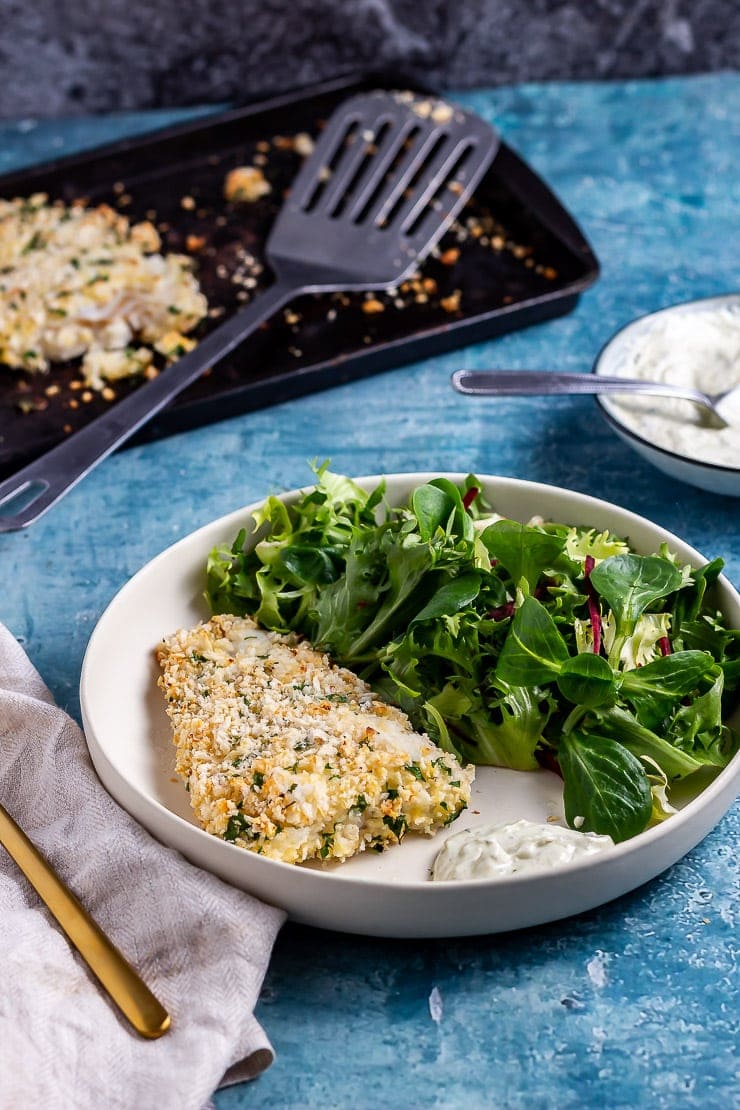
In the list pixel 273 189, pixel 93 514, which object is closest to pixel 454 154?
pixel 273 189

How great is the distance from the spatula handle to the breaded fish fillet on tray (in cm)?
42

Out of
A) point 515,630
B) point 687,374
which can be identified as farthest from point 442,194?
point 515,630

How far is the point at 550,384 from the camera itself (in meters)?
1.89

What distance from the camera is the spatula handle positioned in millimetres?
1793

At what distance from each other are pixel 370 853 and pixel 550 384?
2.76 ft

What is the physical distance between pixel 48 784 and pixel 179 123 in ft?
5.93

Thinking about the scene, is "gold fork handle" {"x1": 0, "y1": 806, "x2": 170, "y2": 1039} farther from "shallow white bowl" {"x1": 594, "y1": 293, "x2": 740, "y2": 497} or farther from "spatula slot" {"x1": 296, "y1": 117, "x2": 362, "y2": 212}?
"spatula slot" {"x1": 296, "y1": 117, "x2": 362, "y2": 212}

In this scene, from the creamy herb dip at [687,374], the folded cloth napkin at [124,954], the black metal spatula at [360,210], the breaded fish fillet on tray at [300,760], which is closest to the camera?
the folded cloth napkin at [124,954]

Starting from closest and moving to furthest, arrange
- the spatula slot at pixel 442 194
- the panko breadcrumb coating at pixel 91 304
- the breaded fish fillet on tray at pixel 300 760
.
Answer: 1. the breaded fish fillet on tray at pixel 300 760
2. the panko breadcrumb coating at pixel 91 304
3. the spatula slot at pixel 442 194

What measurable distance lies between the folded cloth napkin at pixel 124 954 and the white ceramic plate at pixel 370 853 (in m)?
0.04

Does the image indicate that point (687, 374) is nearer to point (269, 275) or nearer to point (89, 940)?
point (269, 275)

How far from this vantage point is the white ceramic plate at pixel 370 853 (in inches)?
48.3

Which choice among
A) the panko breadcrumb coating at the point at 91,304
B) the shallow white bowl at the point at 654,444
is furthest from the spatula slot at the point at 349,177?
the shallow white bowl at the point at 654,444

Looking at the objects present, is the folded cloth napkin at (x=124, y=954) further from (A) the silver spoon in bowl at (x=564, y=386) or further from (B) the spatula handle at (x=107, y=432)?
(A) the silver spoon in bowl at (x=564, y=386)
